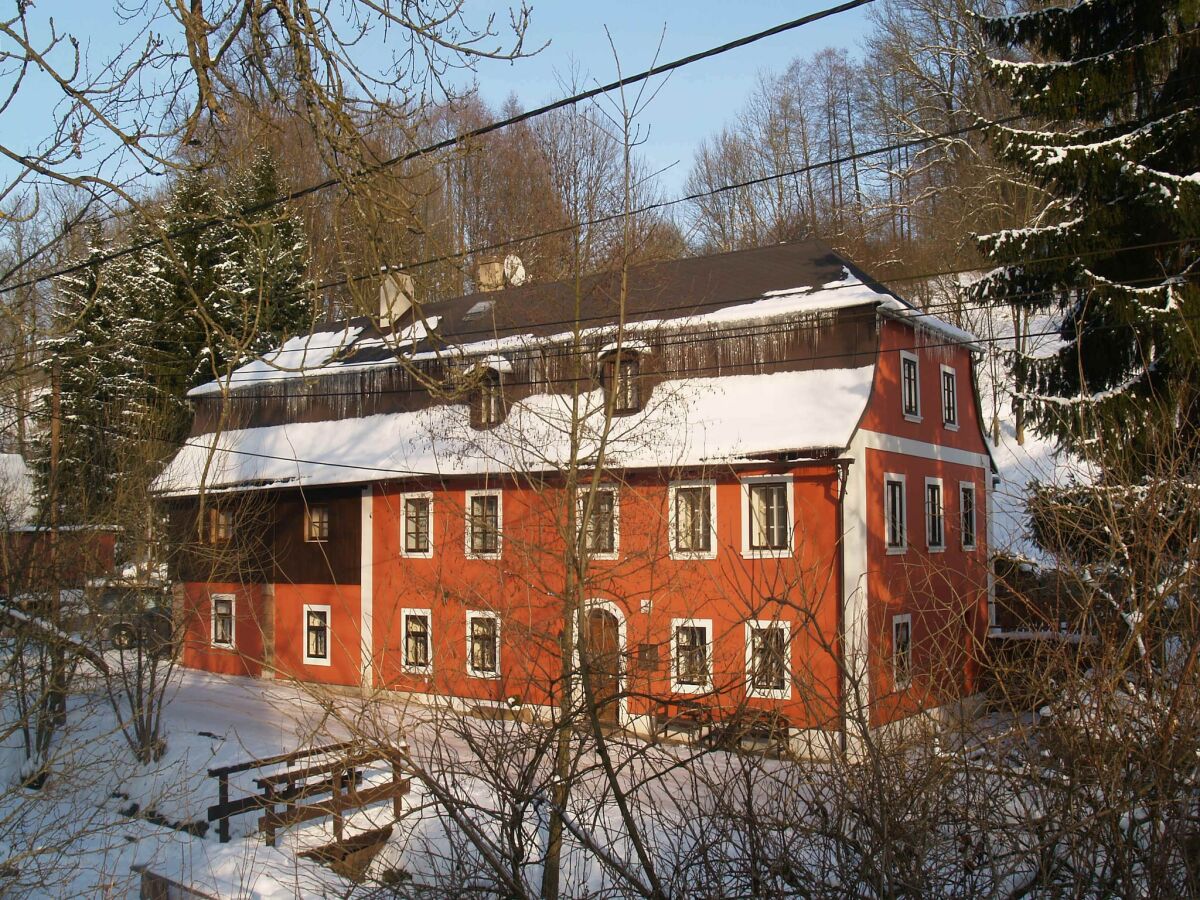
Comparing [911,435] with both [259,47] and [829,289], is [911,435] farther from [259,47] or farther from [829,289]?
[259,47]

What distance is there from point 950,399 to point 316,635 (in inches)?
556

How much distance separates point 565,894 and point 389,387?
18238 millimetres

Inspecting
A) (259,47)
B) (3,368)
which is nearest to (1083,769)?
(259,47)

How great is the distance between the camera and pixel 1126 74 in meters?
13.3

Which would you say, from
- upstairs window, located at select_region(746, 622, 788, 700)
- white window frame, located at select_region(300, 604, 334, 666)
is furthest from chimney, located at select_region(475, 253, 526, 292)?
white window frame, located at select_region(300, 604, 334, 666)

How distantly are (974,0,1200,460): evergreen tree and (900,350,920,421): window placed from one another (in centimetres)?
471

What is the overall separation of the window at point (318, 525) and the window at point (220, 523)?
1665 mm

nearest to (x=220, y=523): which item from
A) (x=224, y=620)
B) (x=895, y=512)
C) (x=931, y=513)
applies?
(x=224, y=620)

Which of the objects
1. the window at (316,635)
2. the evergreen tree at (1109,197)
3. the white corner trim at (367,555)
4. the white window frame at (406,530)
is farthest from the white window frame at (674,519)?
the window at (316,635)

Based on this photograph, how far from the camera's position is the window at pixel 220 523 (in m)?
23.5

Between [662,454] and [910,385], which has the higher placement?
[910,385]

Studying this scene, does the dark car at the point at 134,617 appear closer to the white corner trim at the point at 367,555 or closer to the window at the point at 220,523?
the white corner trim at the point at 367,555

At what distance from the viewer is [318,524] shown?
2369 cm

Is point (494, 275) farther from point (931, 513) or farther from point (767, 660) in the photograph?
point (931, 513)
